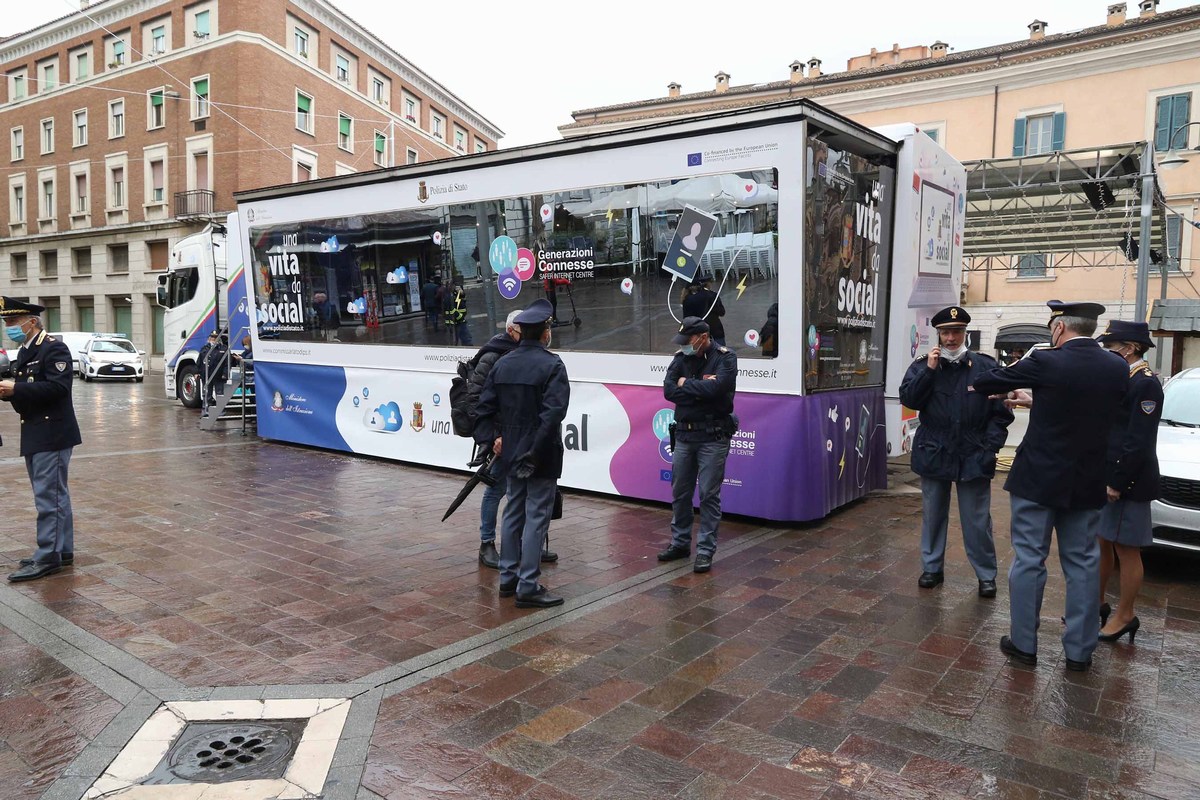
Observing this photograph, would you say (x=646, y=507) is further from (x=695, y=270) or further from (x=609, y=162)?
→ (x=609, y=162)

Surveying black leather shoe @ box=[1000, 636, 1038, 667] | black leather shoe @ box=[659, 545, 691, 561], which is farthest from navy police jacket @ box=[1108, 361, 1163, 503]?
black leather shoe @ box=[659, 545, 691, 561]

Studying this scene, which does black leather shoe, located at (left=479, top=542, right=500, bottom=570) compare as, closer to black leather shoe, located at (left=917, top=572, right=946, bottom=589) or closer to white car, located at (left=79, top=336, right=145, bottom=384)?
black leather shoe, located at (left=917, top=572, right=946, bottom=589)

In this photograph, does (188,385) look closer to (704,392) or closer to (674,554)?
(674,554)

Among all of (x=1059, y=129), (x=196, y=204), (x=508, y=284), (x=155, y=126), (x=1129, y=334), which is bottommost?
(x=1129, y=334)

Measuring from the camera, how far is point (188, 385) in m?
17.2

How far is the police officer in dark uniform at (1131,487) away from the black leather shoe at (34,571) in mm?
→ 6399

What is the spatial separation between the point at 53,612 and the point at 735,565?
4270 mm

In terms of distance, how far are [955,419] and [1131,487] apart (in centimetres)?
103

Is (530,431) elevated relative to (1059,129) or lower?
lower

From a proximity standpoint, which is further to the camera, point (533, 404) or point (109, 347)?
point (109, 347)

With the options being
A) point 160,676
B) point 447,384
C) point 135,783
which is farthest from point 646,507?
point 135,783

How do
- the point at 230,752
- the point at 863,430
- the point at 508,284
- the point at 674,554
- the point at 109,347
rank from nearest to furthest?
the point at 230,752 < the point at 674,554 < the point at 863,430 < the point at 508,284 < the point at 109,347

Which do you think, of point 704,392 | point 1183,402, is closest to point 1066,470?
point 704,392

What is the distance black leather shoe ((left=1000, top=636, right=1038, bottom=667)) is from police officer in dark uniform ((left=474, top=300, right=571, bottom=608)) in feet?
8.01
